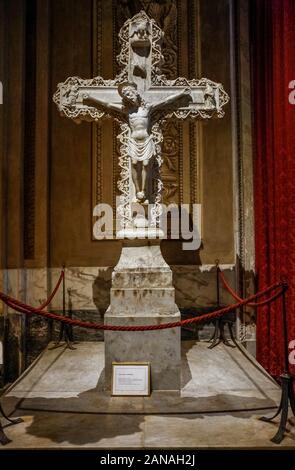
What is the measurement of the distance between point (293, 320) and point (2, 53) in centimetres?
436

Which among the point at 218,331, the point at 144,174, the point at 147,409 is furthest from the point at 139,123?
the point at 218,331

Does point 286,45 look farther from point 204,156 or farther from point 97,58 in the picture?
point 97,58

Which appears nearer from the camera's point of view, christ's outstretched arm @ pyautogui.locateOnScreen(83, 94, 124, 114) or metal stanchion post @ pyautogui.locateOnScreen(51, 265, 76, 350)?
christ's outstretched arm @ pyautogui.locateOnScreen(83, 94, 124, 114)

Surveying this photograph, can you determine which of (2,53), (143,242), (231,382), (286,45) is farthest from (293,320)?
(2,53)

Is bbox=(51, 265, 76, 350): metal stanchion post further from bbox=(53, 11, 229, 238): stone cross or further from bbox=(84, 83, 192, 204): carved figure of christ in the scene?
bbox=(84, 83, 192, 204): carved figure of christ

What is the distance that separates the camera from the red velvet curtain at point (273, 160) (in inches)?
150

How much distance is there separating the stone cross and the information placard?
1.06m

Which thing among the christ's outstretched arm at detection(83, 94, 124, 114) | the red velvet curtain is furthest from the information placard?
the christ's outstretched arm at detection(83, 94, 124, 114)

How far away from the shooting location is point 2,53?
4.95 m

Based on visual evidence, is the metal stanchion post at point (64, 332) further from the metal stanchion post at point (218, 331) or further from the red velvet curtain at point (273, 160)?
the red velvet curtain at point (273, 160)

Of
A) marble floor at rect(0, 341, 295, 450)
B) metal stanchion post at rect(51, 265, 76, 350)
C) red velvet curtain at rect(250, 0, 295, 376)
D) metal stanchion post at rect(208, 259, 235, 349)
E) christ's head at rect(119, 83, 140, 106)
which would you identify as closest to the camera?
marble floor at rect(0, 341, 295, 450)

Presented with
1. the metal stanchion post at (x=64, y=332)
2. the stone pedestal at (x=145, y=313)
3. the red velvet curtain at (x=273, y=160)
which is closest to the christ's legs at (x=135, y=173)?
the stone pedestal at (x=145, y=313)

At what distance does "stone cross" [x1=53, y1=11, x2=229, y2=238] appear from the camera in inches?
140

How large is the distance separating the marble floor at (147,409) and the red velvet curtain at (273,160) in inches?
22.3
